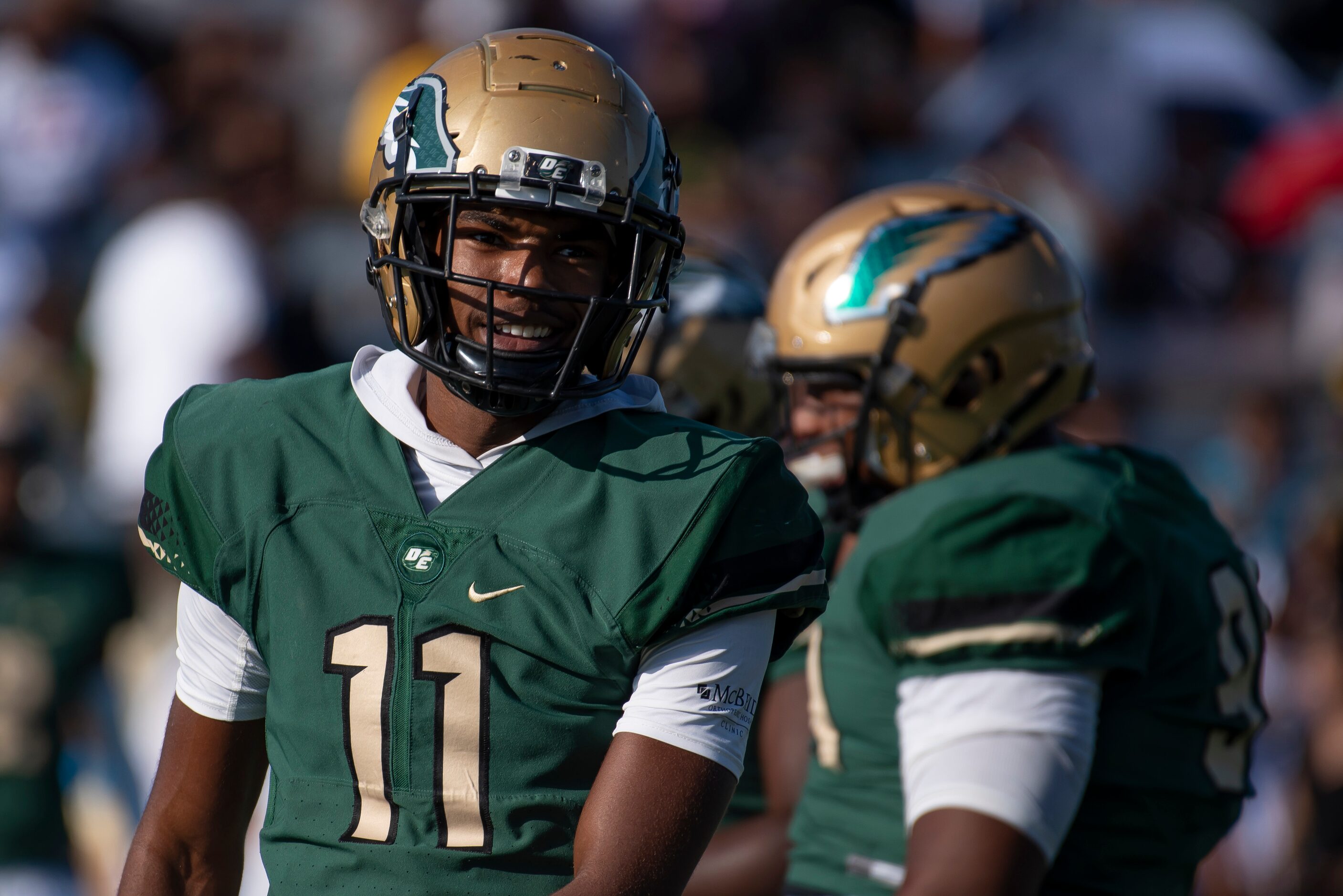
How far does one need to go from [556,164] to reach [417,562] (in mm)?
542

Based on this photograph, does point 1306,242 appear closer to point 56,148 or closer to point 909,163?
point 909,163

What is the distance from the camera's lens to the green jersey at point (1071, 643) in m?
2.56

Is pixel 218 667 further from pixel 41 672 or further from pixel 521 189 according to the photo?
pixel 41 672

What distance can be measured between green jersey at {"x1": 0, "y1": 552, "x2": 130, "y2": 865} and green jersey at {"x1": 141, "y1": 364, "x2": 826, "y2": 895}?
342 cm

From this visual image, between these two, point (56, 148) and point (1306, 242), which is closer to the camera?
point (56, 148)

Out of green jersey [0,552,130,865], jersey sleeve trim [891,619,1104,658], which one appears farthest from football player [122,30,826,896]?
green jersey [0,552,130,865]

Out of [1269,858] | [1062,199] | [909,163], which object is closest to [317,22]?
[909,163]

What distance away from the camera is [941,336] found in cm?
305

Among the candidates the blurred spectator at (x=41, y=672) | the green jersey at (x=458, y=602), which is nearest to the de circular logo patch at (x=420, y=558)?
the green jersey at (x=458, y=602)

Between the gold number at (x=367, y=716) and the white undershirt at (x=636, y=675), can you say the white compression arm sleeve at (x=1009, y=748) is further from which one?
the gold number at (x=367, y=716)

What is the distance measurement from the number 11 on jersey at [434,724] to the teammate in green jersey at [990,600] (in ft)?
2.78

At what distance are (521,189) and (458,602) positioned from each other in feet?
1.75

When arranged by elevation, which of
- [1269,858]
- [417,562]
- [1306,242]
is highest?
[417,562]

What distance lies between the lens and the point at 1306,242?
8.46 metres
